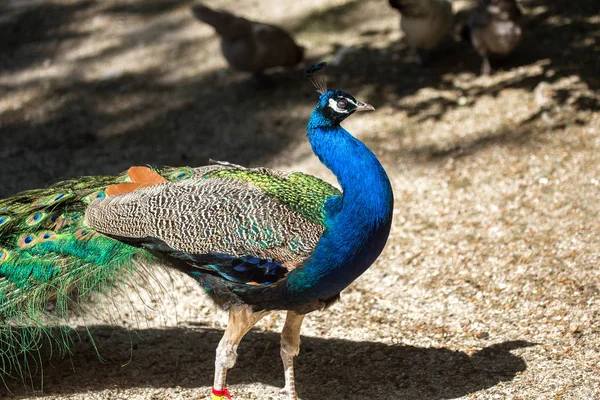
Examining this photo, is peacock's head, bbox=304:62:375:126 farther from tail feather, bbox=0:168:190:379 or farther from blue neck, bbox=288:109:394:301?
tail feather, bbox=0:168:190:379

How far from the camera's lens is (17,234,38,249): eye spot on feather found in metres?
3.73

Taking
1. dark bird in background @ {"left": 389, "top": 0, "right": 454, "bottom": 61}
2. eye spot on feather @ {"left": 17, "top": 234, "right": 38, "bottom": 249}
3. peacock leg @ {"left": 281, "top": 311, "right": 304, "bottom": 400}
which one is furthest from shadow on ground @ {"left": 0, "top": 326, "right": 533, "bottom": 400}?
dark bird in background @ {"left": 389, "top": 0, "right": 454, "bottom": 61}

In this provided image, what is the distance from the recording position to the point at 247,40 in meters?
7.53

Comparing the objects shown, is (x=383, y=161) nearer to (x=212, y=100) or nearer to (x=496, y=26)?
(x=496, y=26)

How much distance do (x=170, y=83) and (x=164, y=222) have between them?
16.7 ft

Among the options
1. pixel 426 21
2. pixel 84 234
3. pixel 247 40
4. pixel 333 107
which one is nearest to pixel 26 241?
pixel 84 234

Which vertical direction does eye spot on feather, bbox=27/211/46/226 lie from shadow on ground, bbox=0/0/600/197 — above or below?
above

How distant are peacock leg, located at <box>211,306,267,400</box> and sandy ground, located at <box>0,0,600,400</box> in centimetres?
44

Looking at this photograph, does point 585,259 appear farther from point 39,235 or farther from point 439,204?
point 39,235

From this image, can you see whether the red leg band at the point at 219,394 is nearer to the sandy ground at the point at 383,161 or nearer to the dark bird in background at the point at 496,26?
the sandy ground at the point at 383,161

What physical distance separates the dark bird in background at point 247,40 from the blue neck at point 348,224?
14.4 ft

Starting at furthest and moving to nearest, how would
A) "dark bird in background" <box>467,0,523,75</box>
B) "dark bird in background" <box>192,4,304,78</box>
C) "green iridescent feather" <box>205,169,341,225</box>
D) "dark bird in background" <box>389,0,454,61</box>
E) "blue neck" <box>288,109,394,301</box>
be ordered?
"dark bird in background" <box>192,4,304,78</box> < "dark bird in background" <box>389,0,454,61</box> < "dark bird in background" <box>467,0,523,75</box> < "green iridescent feather" <box>205,169,341,225</box> < "blue neck" <box>288,109,394,301</box>

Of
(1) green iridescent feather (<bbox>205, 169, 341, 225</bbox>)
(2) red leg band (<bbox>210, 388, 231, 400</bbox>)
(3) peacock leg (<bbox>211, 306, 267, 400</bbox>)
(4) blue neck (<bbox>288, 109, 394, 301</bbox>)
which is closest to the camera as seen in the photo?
(4) blue neck (<bbox>288, 109, 394, 301</bbox>)

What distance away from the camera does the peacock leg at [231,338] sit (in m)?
3.50
